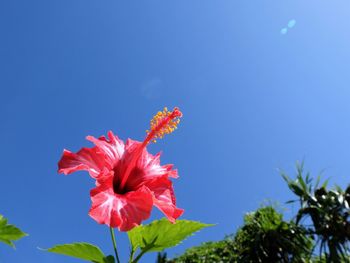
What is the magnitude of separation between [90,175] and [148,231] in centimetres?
18

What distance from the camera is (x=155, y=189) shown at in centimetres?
98

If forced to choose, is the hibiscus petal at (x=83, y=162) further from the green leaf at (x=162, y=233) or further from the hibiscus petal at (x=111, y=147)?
the green leaf at (x=162, y=233)

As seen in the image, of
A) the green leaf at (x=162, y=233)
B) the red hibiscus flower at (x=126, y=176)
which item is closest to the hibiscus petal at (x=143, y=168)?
the red hibiscus flower at (x=126, y=176)

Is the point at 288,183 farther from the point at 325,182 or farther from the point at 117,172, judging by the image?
the point at 117,172

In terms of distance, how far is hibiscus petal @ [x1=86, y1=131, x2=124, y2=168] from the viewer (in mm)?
1070

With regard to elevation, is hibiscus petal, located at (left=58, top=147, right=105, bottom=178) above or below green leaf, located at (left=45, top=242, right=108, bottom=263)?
above

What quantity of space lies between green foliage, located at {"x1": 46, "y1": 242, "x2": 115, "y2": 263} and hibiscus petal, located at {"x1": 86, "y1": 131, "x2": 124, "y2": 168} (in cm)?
23

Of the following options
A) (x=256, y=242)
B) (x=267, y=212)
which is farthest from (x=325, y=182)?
(x=256, y=242)

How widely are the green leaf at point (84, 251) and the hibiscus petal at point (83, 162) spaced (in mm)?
159

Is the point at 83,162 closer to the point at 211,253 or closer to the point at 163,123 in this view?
the point at 163,123

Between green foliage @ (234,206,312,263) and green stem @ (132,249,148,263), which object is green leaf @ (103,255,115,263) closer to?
green stem @ (132,249,148,263)

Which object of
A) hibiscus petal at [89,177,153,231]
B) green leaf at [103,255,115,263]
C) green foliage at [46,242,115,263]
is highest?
hibiscus petal at [89,177,153,231]

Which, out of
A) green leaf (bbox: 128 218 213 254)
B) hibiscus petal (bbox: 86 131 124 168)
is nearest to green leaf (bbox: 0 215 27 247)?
hibiscus petal (bbox: 86 131 124 168)

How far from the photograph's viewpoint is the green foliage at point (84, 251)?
0.87 meters
